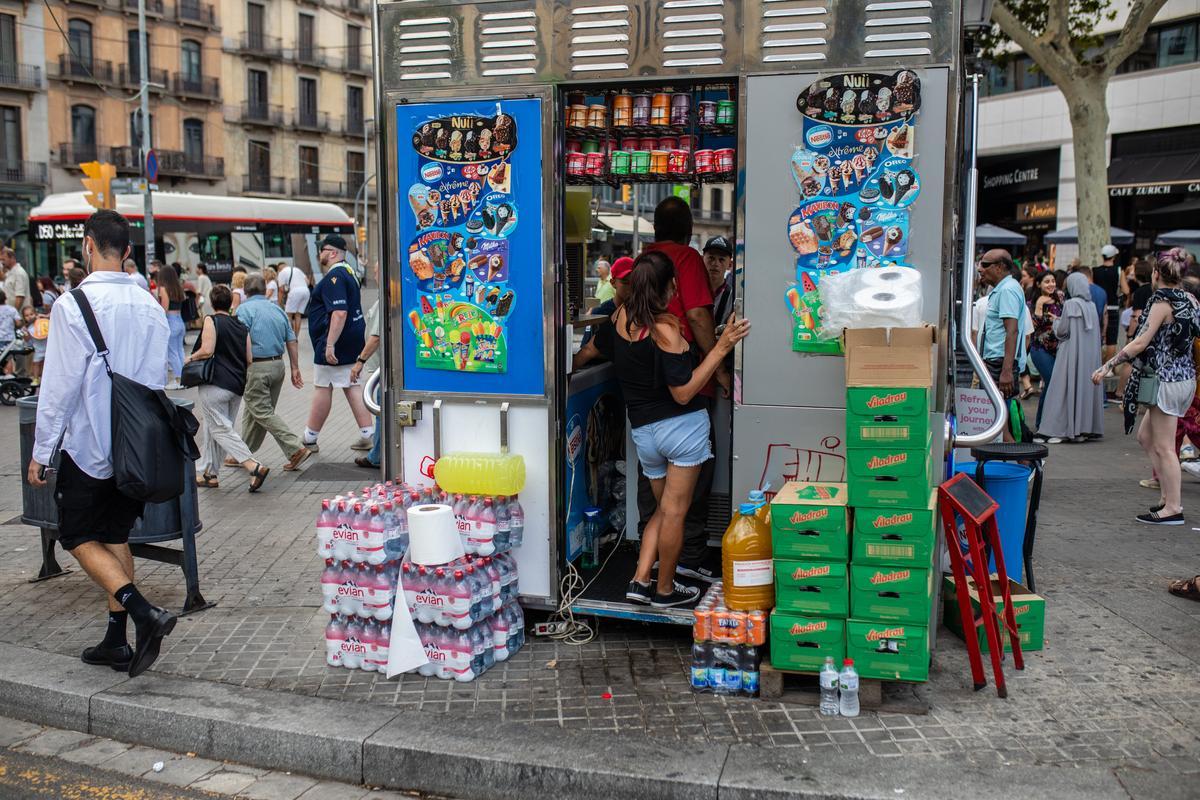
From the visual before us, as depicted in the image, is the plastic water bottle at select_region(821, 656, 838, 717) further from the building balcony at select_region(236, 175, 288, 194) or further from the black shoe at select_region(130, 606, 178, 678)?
the building balcony at select_region(236, 175, 288, 194)

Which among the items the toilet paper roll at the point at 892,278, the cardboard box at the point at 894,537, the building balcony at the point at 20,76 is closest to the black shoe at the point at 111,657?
the cardboard box at the point at 894,537

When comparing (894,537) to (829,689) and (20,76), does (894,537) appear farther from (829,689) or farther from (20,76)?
(20,76)

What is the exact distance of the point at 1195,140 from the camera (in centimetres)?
2831

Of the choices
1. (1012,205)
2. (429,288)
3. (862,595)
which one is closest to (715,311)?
(429,288)

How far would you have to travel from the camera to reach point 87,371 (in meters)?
4.63

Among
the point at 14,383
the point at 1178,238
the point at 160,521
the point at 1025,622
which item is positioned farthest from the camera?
the point at 1178,238

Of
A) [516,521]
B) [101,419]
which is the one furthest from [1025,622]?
[101,419]

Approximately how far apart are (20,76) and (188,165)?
7.80m

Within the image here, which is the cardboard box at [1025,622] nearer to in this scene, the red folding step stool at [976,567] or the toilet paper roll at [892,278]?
the red folding step stool at [976,567]

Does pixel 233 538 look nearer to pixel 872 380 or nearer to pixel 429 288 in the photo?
pixel 429 288

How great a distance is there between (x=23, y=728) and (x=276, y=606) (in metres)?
1.38

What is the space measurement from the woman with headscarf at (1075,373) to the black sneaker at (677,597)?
23.8ft

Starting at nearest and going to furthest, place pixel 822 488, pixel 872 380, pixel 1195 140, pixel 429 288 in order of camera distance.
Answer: pixel 872 380, pixel 822 488, pixel 429 288, pixel 1195 140

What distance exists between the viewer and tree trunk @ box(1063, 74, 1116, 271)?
50.6ft
